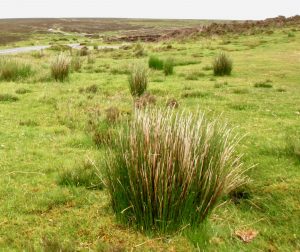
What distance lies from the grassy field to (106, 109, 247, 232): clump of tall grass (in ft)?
0.56

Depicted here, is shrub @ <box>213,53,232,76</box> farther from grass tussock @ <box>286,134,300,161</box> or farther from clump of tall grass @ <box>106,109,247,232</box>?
clump of tall grass @ <box>106,109,247,232</box>

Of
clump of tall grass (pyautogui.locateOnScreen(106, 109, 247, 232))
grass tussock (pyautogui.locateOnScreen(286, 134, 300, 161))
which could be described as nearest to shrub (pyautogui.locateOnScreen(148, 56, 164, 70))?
grass tussock (pyautogui.locateOnScreen(286, 134, 300, 161))

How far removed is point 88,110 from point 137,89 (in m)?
2.12

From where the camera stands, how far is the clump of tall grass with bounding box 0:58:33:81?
14312 mm

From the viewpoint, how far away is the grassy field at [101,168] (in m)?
3.92

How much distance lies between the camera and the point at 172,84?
511 inches

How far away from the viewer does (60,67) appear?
45.5 ft

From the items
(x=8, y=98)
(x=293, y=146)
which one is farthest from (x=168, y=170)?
(x=8, y=98)

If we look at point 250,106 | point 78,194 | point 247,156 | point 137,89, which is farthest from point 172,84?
point 78,194

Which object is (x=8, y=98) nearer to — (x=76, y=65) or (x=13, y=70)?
(x=13, y=70)

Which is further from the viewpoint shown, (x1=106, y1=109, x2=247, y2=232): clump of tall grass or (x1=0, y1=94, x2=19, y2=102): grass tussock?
(x1=0, y1=94, x2=19, y2=102): grass tussock

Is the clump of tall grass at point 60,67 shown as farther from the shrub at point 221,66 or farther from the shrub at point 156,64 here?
the shrub at point 221,66

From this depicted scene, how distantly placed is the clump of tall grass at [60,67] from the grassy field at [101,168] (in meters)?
0.75

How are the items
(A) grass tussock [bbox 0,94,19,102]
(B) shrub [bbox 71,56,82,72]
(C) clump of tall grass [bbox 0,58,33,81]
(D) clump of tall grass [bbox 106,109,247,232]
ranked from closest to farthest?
(D) clump of tall grass [bbox 106,109,247,232], (A) grass tussock [bbox 0,94,19,102], (C) clump of tall grass [bbox 0,58,33,81], (B) shrub [bbox 71,56,82,72]
